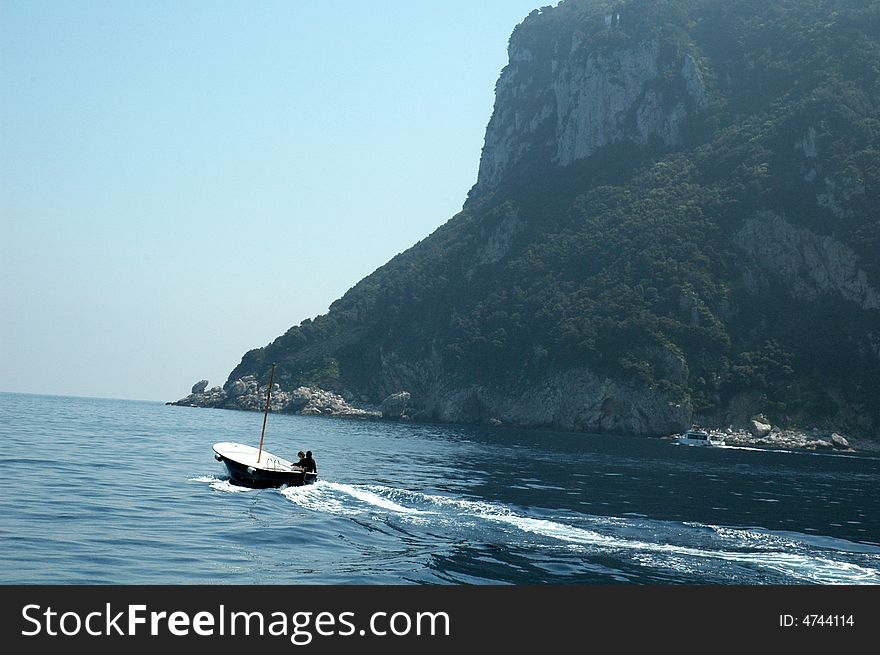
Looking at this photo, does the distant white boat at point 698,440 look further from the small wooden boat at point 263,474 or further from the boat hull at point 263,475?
the small wooden boat at point 263,474

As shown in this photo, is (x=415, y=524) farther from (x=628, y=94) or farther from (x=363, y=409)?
(x=628, y=94)

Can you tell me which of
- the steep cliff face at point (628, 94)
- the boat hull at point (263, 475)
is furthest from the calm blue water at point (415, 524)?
the steep cliff face at point (628, 94)

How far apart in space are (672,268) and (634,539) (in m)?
127

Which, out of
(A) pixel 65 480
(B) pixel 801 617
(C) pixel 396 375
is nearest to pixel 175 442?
(A) pixel 65 480

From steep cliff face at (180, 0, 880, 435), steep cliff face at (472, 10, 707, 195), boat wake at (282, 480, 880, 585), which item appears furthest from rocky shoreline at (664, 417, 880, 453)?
boat wake at (282, 480, 880, 585)

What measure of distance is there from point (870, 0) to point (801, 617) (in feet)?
670

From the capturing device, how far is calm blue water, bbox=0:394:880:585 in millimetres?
22766

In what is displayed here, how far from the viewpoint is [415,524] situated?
105ft

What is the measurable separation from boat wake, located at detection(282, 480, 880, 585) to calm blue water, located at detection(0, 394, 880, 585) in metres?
0.13

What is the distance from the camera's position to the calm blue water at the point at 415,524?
74.7 feet

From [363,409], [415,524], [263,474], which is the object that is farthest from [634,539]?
[363,409]

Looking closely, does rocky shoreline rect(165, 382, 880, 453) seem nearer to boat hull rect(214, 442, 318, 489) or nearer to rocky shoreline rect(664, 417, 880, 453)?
rocky shoreline rect(664, 417, 880, 453)

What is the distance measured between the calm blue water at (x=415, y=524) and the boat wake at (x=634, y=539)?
5.0 inches

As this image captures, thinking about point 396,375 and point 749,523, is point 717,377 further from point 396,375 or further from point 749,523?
point 749,523
